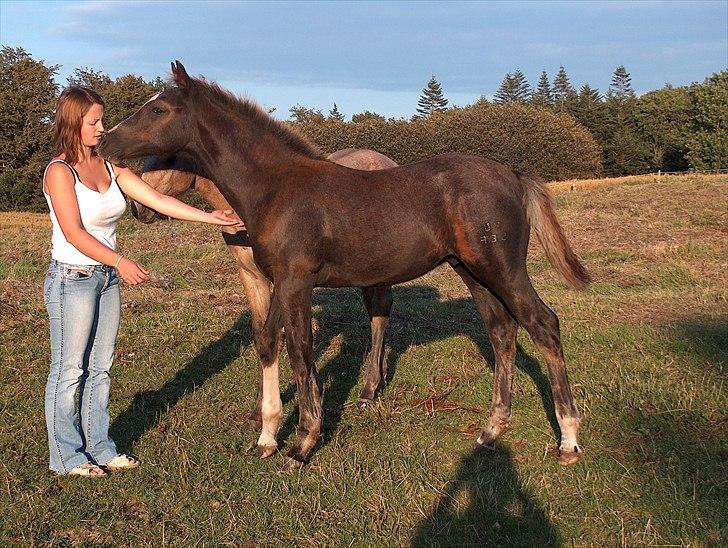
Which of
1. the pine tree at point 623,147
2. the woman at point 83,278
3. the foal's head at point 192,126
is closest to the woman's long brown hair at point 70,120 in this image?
the woman at point 83,278

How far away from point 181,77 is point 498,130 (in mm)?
47146

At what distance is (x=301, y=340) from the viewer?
476 cm

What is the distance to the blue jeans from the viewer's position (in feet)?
14.2

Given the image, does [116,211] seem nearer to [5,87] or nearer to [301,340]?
[301,340]

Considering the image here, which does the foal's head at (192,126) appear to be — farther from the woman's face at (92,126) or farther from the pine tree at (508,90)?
the pine tree at (508,90)

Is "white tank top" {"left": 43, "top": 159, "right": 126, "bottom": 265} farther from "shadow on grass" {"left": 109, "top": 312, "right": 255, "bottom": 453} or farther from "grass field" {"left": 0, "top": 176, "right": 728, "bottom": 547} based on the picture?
"shadow on grass" {"left": 109, "top": 312, "right": 255, "bottom": 453}

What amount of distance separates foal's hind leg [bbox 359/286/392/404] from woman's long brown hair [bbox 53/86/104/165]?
326 cm

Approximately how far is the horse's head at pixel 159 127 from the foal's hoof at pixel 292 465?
7.77ft

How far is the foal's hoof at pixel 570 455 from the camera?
4.63 m

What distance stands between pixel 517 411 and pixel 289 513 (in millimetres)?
2387

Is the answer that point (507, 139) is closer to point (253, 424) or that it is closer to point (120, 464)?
point (253, 424)

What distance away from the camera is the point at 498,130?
4956 cm

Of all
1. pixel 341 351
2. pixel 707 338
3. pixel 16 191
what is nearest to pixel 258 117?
pixel 341 351

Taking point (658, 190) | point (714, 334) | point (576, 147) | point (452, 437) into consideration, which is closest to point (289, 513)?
point (452, 437)
